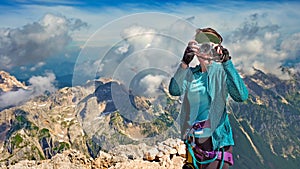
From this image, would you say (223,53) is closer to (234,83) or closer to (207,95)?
(234,83)

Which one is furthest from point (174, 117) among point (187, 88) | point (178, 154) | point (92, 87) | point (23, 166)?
point (23, 166)

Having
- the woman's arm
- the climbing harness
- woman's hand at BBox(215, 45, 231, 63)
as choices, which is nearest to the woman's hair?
woman's hand at BBox(215, 45, 231, 63)

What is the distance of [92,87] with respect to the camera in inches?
293

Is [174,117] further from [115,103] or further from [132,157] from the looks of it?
[132,157]

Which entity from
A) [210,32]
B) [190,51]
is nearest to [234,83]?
[190,51]

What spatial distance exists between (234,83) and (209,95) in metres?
0.63

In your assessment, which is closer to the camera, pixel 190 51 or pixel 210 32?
pixel 190 51

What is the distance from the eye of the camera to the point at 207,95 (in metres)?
6.50

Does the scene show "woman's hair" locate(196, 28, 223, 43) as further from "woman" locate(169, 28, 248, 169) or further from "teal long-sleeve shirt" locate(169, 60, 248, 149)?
"teal long-sleeve shirt" locate(169, 60, 248, 149)

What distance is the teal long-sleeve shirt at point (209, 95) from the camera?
20.8 feet

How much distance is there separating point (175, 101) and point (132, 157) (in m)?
5.13

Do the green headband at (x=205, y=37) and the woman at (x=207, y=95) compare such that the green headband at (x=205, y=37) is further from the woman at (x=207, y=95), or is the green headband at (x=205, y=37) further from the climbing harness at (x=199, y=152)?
the climbing harness at (x=199, y=152)

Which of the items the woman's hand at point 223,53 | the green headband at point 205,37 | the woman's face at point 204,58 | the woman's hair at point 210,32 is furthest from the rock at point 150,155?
the woman's hand at point 223,53

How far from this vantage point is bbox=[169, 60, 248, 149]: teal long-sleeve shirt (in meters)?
6.34
